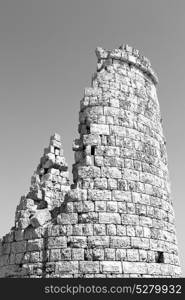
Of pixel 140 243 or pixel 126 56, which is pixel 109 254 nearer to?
pixel 140 243

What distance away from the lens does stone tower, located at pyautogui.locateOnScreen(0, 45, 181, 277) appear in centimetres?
718

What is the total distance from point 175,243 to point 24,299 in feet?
14.0

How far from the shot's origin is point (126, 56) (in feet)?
31.9

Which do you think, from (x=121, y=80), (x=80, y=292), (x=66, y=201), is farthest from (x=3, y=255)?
(x=121, y=80)

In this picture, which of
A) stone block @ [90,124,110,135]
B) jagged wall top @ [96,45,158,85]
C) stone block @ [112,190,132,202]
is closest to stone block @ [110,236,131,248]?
stone block @ [112,190,132,202]

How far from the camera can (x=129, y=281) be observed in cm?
613

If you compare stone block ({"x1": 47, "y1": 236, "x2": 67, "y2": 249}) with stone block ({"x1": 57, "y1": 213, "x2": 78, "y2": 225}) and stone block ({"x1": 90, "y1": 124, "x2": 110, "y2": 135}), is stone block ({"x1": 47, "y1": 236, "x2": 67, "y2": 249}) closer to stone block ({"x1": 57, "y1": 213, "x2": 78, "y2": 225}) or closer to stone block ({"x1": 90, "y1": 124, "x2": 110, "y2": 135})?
stone block ({"x1": 57, "y1": 213, "x2": 78, "y2": 225})

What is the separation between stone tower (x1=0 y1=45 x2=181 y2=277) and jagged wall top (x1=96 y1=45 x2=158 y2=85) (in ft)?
0.09

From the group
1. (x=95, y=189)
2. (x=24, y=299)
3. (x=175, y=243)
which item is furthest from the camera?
(x=175, y=243)

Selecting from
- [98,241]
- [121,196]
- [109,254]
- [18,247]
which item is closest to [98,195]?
[121,196]

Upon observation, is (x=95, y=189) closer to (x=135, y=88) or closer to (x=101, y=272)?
(x=101, y=272)

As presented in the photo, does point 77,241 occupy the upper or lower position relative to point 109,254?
upper

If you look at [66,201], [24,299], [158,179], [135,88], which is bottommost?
[24,299]

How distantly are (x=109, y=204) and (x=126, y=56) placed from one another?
4.23 metres
